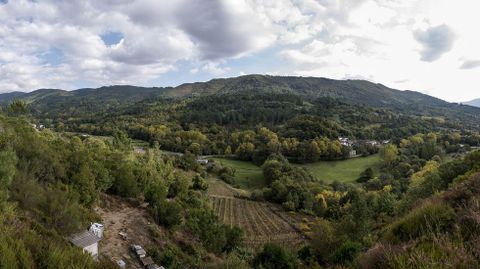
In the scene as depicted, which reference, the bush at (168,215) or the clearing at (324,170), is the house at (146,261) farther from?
the clearing at (324,170)

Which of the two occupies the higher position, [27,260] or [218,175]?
[27,260]

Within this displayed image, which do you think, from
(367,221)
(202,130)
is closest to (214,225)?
(367,221)

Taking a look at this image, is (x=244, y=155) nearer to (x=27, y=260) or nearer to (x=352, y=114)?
(x=352, y=114)

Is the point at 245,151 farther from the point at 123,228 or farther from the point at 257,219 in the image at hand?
the point at 123,228

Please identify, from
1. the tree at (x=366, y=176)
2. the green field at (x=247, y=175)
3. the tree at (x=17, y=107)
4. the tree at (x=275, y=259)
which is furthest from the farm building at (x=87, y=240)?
the tree at (x=366, y=176)

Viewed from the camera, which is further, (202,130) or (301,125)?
(202,130)

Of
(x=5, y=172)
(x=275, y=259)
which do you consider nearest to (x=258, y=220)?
(x=275, y=259)
